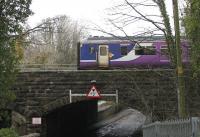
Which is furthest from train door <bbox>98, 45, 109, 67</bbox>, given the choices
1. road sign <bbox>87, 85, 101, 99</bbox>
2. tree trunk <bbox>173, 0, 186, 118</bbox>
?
tree trunk <bbox>173, 0, 186, 118</bbox>

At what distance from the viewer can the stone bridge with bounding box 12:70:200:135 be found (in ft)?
111

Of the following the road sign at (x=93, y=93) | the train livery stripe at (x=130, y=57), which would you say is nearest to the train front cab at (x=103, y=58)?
the train livery stripe at (x=130, y=57)

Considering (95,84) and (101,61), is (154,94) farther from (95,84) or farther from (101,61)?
(101,61)

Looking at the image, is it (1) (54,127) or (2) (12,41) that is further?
(1) (54,127)

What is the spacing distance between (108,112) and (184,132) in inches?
2775

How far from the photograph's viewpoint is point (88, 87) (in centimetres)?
3431

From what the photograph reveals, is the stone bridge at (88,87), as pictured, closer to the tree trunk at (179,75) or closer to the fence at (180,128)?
the tree trunk at (179,75)

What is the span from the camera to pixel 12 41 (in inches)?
608

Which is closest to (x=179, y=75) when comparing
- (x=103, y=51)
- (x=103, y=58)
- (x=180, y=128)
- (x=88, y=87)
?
(x=180, y=128)

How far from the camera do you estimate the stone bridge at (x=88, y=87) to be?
33688mm

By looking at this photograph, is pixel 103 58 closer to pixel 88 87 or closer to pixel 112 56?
pixel 112 56

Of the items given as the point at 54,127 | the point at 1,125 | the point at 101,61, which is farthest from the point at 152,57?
the point at 1,125

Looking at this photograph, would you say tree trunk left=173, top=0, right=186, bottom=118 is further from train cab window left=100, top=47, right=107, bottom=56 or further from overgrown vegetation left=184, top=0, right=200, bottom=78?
train cab window left=100, top=47, right=107, bottom=56

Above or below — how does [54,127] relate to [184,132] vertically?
below
